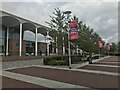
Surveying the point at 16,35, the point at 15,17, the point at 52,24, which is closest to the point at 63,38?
the point at 52,24

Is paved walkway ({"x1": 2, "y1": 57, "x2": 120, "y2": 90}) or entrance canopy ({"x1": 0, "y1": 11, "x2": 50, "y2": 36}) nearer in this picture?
paved walkway ({"x1": 2, "y1": 57, "x2": 120, "y2": 90})

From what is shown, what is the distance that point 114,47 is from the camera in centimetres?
9306

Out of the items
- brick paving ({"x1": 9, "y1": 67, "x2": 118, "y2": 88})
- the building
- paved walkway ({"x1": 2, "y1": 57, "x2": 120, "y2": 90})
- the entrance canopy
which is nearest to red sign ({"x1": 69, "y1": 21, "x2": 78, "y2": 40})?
paved walkway ({"x1": 2, "y1": 57, "x2": 120, "y2": 90})

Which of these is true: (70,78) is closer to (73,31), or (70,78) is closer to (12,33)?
(73,31)

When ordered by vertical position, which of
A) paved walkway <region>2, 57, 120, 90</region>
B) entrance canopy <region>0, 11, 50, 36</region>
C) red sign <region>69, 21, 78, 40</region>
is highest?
entrance canopy <region>0, 11, 50, 36</region>

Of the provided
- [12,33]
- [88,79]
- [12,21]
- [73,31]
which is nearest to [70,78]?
[88,79]

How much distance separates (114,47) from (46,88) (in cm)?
8996

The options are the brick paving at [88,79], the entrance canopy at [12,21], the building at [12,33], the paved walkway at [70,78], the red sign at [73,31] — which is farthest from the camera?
the building at [12,33]

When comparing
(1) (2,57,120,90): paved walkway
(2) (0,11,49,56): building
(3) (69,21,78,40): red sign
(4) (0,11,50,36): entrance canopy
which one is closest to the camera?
(1) (2,57,120,90): paved walkway

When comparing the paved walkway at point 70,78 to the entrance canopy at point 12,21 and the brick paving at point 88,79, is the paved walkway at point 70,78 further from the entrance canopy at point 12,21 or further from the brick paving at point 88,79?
the entrance canopy at point 12,21

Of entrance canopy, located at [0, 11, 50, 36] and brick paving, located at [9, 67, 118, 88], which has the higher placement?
entrance canopy, located at [0, 11, 50, 36]

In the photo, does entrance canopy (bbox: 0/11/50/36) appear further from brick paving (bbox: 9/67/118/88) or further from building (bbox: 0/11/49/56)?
brick paving (bbox: 9/67/118/88)

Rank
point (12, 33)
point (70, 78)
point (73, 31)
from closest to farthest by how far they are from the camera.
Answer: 1. point (70, 78)
2. point (73, 31)
3. point (12, 33)

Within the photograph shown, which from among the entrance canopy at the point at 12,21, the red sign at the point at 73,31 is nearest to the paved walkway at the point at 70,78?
the red sign at the point at 73,31
